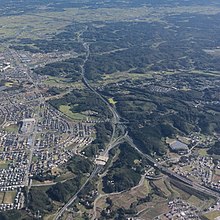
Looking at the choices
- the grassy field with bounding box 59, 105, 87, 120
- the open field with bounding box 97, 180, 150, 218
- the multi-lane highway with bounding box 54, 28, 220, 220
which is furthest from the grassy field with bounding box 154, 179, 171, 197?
the grassy field with bounding box 59, 105, 87, 120

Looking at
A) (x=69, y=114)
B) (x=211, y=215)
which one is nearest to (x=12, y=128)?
(x=69, y=114)

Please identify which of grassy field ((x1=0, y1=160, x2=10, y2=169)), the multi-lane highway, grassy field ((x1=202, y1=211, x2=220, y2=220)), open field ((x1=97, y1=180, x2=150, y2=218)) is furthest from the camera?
grassy field ((x1=0, y1=160, x2=10, y2=169))

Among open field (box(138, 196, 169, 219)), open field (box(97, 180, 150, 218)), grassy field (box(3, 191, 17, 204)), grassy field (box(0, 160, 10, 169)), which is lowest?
open field (box(138, 196, 169, 219))

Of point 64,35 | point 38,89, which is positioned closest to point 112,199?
point 38,89

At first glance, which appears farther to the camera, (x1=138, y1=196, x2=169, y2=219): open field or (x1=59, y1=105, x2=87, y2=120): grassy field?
(x1=59, y1=105, x2=87, y2=120): grassy field

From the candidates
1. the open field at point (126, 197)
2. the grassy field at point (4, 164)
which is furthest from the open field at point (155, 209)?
the grassy field at point (4, 164)

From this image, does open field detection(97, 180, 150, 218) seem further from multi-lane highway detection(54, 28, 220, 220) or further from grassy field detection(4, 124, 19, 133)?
grassy field detection(4, 124, 19, 133)

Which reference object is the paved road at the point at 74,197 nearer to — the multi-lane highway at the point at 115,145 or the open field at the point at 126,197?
the multi-lane highway at the point at 115,145
